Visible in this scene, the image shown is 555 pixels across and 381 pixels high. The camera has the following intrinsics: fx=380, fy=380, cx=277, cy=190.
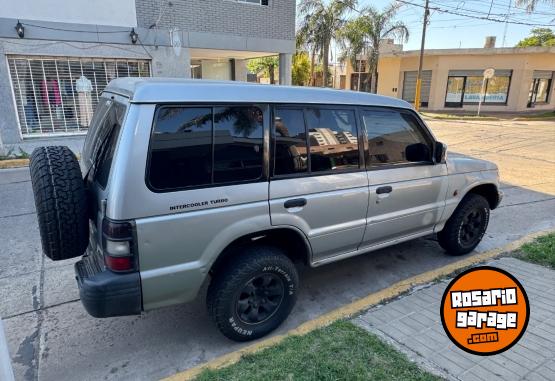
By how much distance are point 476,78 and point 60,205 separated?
96.8 ft

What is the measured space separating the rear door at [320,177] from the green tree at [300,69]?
25.0 m

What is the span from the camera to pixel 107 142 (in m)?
2.55

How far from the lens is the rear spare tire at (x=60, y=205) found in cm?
237

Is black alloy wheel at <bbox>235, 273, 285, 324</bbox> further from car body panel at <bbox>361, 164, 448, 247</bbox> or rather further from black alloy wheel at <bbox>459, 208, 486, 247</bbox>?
black alloy wheel at <bbox>459, 208, 486, 247</bbox>

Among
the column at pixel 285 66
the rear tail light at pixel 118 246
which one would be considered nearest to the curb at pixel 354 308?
the rear tail light at pixel 118 246

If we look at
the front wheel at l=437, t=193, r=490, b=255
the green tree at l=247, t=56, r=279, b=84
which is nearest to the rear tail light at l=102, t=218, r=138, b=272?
the front wheel at l=437, t=193, r=490, b=255

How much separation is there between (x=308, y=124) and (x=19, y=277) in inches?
131

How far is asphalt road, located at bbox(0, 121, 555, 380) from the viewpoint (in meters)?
2.70

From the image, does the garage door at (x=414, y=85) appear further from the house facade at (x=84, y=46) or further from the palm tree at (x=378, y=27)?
the house facade at (x=84, y=46)

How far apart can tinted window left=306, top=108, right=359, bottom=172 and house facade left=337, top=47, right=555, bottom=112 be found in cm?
2619

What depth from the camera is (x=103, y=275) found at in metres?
2.32

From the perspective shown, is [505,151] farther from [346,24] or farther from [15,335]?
[346,24]

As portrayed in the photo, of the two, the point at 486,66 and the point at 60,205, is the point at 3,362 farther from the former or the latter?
the point at 486,66

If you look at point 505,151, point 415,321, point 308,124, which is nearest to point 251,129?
point 308,124
